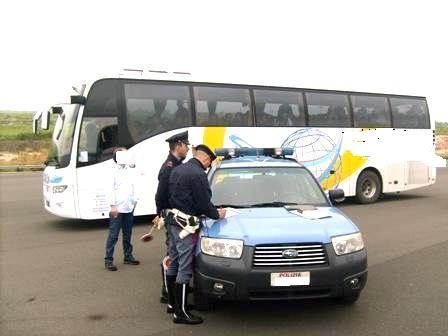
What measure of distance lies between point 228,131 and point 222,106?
0.61 meters

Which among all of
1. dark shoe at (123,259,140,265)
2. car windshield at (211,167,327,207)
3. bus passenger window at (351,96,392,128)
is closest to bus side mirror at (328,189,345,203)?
car windshield at (211,167,327,207)

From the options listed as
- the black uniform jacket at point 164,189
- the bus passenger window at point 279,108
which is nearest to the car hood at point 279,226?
the black uniform jacket at point 164,189

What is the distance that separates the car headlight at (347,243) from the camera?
5.11 m

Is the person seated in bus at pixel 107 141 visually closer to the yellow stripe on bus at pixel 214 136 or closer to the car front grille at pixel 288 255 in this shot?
the yellow stripe on bus at pixel 214 136

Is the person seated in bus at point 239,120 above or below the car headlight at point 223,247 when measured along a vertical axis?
above

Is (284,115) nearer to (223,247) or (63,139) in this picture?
(63,139)

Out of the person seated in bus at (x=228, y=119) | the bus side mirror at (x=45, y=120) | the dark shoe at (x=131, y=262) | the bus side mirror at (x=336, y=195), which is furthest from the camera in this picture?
the person seated in bus at (x=228, y=119)

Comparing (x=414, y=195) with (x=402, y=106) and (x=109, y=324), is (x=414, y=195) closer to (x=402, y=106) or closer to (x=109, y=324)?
(x=402, y=106)

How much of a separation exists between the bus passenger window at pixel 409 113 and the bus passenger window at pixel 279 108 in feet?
12.3

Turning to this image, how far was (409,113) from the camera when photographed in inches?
654

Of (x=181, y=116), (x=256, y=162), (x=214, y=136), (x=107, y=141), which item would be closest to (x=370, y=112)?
(x=214, y=136)

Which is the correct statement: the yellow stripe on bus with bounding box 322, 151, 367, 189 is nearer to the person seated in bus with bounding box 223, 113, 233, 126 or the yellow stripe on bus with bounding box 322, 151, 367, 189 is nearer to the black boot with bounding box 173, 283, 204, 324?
the person seated in bus with bounding box 223, 113, 233, 126

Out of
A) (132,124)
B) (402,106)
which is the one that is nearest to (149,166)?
(132,124)

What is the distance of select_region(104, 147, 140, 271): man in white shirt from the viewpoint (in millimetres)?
7562
